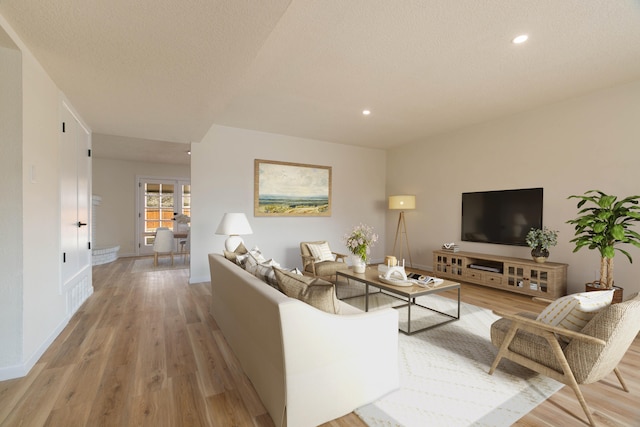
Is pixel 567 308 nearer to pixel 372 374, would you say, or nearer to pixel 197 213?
pixel 372 374

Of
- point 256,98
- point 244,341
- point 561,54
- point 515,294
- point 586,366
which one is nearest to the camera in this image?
point 586,366

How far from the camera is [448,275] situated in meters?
5.28

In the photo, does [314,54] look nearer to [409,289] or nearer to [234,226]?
[234,226]

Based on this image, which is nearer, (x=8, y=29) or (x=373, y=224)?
(x=8, y=29)

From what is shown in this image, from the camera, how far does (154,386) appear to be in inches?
78.6

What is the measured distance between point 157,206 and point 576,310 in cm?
902

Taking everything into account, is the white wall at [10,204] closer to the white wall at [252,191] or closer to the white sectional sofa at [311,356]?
the white sectional sofa at [311,356]

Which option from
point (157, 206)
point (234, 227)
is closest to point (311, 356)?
point (234, 227)

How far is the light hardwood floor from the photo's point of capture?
1693 millimetres

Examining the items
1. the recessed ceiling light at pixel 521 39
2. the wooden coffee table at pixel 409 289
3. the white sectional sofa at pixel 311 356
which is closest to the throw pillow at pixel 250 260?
the white sectional sofa at pixel 311 356

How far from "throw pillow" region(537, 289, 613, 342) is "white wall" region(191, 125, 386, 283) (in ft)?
14.7

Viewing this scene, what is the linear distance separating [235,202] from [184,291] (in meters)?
1.74

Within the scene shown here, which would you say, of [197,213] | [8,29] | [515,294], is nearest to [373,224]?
[515,294]

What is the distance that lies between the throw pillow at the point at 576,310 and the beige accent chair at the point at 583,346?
10 centimetres
